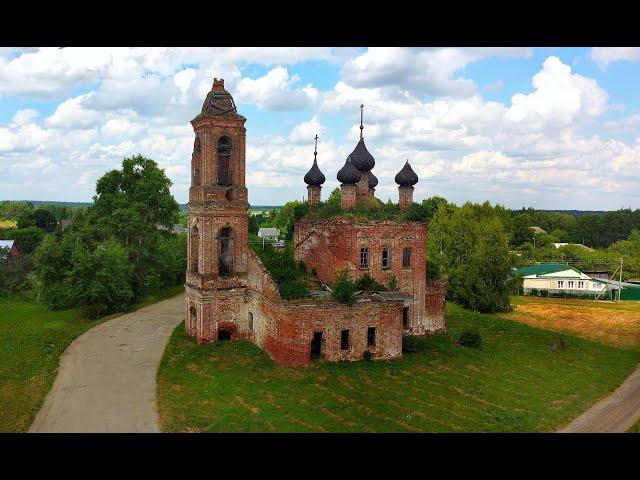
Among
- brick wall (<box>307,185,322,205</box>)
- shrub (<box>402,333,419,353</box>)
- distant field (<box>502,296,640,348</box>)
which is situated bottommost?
distant field (<box>502,296,640,348</box>)

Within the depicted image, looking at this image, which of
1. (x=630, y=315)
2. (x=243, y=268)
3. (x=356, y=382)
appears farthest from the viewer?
(x=630, y=315)

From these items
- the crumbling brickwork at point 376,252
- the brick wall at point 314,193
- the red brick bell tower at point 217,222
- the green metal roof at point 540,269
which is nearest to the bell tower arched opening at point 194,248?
the red brick bell tower at point 217,222

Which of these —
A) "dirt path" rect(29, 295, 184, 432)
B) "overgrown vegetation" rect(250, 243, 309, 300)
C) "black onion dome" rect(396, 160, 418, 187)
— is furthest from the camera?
"black onion dome" rect(396, 160, 418, 187)

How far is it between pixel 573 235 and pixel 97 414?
286 feet

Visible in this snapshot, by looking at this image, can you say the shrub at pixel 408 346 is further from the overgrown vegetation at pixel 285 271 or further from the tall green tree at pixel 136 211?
the tall green tree at pixel 136 211

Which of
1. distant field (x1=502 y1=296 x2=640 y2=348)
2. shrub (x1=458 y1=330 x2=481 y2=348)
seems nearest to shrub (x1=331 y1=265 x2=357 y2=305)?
shrub (x1=458 y1=330 x2=481 y2=348)

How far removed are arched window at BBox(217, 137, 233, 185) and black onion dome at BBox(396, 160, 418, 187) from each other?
8456 millimetres

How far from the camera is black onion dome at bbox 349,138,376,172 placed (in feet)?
92.8

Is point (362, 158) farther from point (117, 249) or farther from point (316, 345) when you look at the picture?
point (117, 249)

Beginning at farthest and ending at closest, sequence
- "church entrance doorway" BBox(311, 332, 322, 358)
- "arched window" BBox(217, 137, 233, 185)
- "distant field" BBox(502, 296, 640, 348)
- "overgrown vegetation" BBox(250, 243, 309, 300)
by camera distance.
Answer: "distant field" BBox(502, 296, 640, 348) → "arched window" BBox(217, 137, 233, 185) → "overgrown vegetation" BBox(250, 243, 309, 300) → "church entrance doorway" BBox(311, 332, 322, 358)

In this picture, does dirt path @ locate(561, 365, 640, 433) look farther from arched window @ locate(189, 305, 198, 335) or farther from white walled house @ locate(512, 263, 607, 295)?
white walled house @ locate(512, 263, 607, 295)

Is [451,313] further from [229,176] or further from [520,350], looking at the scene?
[229,176]

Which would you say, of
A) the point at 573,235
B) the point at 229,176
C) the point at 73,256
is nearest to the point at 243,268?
the point at 229,176
